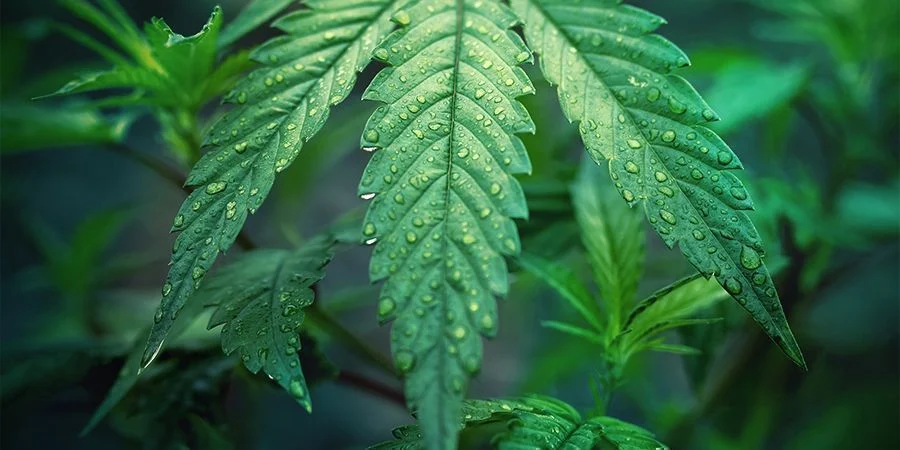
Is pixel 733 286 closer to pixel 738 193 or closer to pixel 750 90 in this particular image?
pixel 738 193

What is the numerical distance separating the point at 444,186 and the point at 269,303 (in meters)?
0.23

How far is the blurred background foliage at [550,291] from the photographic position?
0.98 m

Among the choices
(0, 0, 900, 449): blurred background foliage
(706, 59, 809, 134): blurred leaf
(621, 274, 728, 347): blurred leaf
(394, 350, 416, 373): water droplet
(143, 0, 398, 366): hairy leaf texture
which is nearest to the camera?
(394, 350, 416, 373): water droplet

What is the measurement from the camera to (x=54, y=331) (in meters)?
1.35

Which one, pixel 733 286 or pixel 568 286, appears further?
pixel 568 286

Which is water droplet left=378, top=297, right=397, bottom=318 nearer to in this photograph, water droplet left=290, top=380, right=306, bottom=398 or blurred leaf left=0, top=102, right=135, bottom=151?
water droplet left=290, top=380, right=306, bottom=398

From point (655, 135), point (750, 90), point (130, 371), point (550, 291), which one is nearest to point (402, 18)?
point (655, 135)

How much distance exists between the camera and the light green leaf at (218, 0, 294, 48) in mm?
839

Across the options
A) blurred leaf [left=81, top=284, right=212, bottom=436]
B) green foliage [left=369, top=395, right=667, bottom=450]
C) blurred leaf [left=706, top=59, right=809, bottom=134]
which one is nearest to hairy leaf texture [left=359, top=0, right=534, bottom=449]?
green foliage [left=369, top=395, right=667, bottom=450]

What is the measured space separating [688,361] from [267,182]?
63 centimetres

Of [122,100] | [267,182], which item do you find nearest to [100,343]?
[122,100]

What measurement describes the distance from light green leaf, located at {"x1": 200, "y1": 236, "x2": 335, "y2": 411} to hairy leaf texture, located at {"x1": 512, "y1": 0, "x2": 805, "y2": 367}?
32cm

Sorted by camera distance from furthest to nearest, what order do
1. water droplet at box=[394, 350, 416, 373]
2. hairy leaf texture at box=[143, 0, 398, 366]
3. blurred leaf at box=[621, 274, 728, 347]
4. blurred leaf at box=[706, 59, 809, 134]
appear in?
blurred leaf at box=[706, 59, 809, 134], blurred leaf at box=[621, 274, 728, 347], hairy leaf texture at box=[143, 0, 398, 366], water droplet at box=[394, 350, 416, 373]

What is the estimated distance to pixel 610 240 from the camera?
0.90 meters
